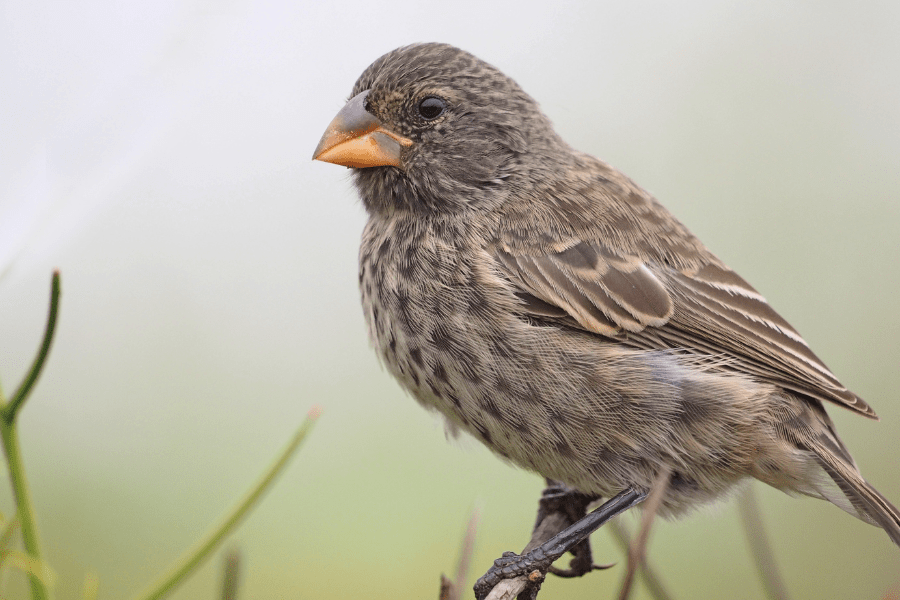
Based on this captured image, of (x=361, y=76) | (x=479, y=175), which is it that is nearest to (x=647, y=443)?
(x=479, y=175)

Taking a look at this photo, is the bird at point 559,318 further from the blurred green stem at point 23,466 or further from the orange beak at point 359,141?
the blurred green stem at point 23,466

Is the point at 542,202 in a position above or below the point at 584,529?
above

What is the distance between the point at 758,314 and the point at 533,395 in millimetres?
964

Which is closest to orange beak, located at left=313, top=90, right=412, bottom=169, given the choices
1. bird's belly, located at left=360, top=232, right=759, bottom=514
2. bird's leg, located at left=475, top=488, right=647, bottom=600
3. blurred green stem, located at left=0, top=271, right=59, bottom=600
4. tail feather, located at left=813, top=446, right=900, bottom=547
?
bird's belly, located at left=360, top=232, right=759, bottom=514

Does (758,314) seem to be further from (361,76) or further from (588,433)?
(361,76)

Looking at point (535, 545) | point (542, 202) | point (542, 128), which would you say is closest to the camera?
point (535, 545)

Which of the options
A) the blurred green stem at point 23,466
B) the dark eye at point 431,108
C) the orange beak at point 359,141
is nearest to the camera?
the blurred green stem at point 23,466

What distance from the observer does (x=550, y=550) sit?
8.78 feet

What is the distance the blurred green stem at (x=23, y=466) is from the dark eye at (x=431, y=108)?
2.14 m

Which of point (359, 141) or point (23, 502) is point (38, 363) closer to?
point (23, 502)

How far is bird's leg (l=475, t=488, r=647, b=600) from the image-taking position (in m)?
2.58

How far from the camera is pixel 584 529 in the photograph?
271 centimetres

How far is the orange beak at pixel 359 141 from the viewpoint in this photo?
293 cm

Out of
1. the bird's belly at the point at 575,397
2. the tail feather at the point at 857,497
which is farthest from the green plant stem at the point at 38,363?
the tail feather at the point at 857,497
